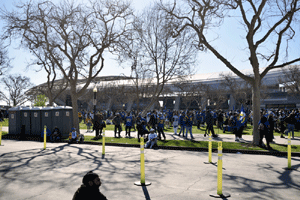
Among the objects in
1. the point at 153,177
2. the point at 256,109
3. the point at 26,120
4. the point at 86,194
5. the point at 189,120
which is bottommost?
the point at 153,177

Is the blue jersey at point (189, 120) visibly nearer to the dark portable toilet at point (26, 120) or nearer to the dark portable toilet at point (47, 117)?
the dark portable toilet at point (47, 117)

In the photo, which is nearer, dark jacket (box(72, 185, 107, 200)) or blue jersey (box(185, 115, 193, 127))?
dark jacket (box(72, 185, 107, 200))

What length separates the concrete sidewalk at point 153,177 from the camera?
5857 mm

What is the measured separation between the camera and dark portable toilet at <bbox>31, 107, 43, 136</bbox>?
20891mm

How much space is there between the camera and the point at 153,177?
293 inches

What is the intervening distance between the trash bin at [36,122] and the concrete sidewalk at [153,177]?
10372mm

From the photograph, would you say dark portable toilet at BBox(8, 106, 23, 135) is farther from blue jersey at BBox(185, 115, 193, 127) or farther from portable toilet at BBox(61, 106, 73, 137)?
blue jersey at BBox(185, 115, 193, 127)

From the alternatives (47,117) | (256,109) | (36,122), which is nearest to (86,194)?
(256,109)

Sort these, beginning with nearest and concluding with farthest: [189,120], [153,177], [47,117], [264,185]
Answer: [264,185]
[153,177]
[189,120]
[47,117]

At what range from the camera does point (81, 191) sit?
119 inches

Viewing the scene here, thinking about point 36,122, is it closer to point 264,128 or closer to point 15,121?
point 15,121

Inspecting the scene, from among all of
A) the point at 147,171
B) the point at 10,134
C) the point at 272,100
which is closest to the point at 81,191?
the point at 147,171

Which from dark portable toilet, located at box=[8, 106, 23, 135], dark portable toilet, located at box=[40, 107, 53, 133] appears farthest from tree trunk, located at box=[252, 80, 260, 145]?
dark portable toilet, located at box=[8, 106, 23, 135]

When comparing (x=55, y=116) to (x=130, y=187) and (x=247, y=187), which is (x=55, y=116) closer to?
(x=130, y=187)
